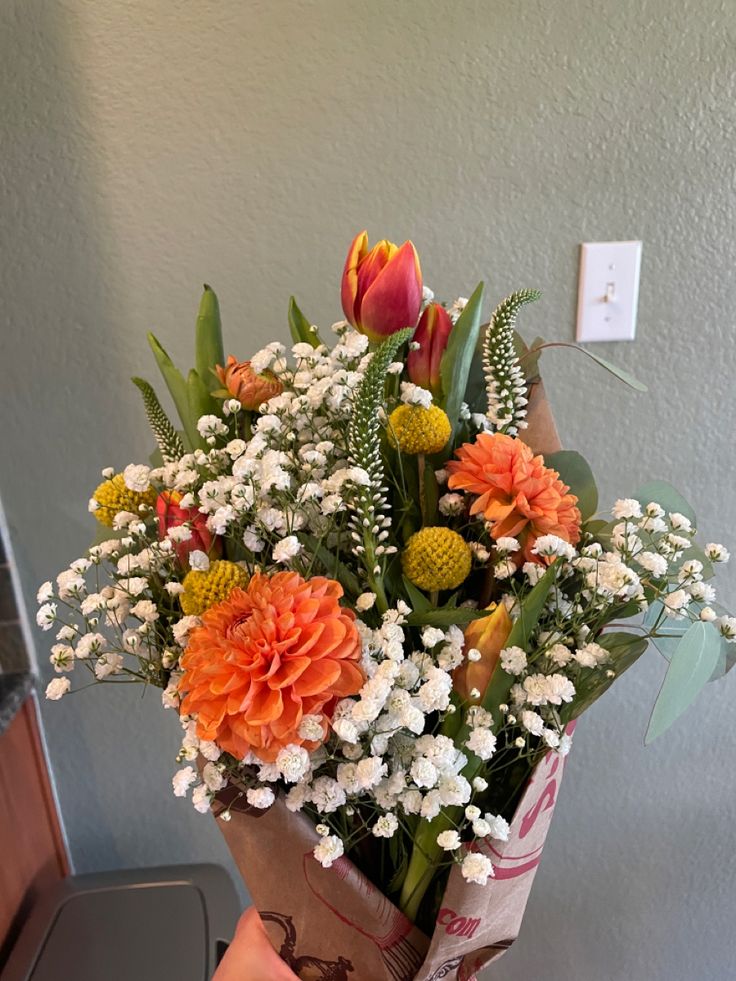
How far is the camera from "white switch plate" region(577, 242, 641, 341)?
0.87 m

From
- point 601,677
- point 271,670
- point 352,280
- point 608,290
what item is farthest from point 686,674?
point 608,290

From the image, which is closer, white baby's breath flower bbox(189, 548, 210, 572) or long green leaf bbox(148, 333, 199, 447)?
white baby's breath flower bbox(189, 548, 210, 572)

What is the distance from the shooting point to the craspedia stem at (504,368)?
0.51 metres

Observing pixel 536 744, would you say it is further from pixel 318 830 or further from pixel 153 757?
pixel 153 757

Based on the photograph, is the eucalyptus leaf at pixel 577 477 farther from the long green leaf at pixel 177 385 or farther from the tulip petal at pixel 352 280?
the long green leaf at pixel 177 385

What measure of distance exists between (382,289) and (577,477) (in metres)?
0.21

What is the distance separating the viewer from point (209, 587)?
0.46 meters

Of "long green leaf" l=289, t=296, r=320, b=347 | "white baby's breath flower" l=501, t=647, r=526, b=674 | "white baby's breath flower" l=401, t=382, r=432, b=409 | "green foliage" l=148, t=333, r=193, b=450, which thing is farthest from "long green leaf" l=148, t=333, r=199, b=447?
"white baby's breath flower" l=501, t=647, r=526, b=674

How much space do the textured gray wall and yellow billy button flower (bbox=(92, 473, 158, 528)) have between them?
388 millimetres

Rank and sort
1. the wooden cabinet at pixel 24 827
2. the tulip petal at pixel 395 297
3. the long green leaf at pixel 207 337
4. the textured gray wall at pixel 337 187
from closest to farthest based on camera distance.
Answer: the tulip petal at pixel 395 297 < the long green leaf at pixel 207 337 < the textured gray wall at pixel 337 187 < the wooden cabinet at pixel 24 827

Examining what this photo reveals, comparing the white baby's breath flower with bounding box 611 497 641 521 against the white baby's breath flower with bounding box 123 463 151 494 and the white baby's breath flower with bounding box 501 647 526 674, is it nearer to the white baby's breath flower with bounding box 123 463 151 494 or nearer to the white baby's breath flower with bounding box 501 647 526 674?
the white baby's breath flower with bounding box 501 647 526 674

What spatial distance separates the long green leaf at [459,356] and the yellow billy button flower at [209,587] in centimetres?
20

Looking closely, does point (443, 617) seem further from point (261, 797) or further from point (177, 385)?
point (177, 385)

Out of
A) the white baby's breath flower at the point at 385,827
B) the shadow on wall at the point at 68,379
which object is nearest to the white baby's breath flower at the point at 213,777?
the white baby's breath flower at the point at 385,827
